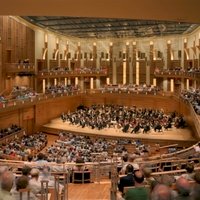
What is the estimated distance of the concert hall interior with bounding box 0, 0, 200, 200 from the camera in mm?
7090

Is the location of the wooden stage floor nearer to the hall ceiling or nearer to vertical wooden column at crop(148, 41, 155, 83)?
the hall ceiling

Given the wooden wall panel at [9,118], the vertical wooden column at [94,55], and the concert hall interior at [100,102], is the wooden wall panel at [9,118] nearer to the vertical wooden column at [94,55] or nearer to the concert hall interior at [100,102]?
the concert hall interior at [100,102]

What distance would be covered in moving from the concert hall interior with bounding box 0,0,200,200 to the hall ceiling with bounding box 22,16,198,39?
0.10 m

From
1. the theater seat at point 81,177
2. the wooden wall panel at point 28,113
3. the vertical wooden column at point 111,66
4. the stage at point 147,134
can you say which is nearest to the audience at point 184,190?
the theater seat at point 81,177

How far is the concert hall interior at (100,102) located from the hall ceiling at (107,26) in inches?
4.0

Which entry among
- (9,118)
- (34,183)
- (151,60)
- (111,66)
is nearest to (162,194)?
(34,183)

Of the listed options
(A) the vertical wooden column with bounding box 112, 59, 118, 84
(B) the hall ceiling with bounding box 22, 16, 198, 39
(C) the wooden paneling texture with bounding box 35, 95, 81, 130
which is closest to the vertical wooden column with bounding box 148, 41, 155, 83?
(B) the hall ceiling with bounding box 22, 16, 198, 39

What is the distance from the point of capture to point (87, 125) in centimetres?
2844

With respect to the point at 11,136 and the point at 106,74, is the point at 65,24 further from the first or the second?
the point at 11,136

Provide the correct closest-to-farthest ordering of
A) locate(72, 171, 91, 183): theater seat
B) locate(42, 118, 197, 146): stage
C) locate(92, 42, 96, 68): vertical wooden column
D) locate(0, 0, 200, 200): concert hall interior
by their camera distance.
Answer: locate(0, 0, 200, 200): concert hall interior < locate(72, 171, 91, 183): theater seat < locate(42, 118, 197, 146): stage < locate(92, 42, 96, 68): vertical wooden column

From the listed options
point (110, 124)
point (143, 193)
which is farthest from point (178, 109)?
point (143, 193)

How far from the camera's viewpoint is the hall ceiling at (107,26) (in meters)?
34.5

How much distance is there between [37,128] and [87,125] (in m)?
4.47

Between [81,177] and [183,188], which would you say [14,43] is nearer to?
[81,177]
